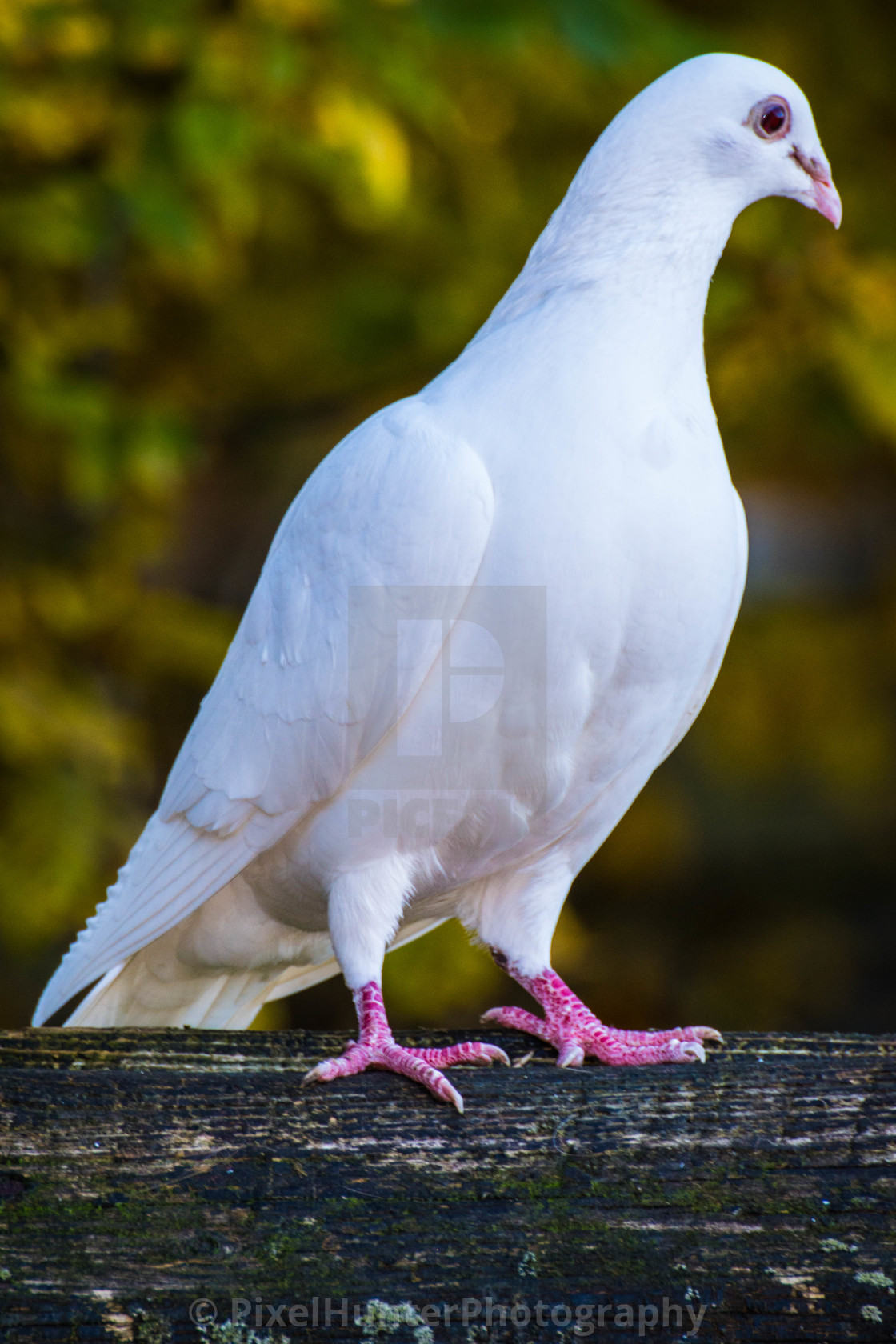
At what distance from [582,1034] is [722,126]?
165 centimetres

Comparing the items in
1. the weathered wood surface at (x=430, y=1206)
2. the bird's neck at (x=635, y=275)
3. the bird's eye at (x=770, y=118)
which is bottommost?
the weathered wood surface at (x=430, y=1206)

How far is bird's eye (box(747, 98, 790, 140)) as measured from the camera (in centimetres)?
252

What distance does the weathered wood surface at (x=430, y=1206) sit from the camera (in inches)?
72.0

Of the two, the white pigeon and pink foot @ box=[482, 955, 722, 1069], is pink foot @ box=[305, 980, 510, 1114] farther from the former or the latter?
pink foot @ box=[482, 955, 722, 1069]

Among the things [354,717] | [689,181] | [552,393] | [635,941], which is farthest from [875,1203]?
[635,941]

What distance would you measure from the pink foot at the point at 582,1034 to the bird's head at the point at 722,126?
4.89ft

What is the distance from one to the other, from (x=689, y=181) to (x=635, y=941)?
5216mm

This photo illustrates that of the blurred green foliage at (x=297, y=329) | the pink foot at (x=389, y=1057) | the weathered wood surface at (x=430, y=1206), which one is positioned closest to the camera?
the weathered wood surface at (x=430, y=1206)

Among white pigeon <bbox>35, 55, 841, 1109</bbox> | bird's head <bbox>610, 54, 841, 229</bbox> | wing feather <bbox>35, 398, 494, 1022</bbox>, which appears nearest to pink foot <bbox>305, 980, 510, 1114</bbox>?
white pigeon <bbox>35, 55, 841, 1109</bbox>

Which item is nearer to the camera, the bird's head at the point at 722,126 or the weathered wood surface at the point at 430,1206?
the weathered wood surface at the point at 430,1206

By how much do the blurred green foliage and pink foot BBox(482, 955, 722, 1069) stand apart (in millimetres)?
1795

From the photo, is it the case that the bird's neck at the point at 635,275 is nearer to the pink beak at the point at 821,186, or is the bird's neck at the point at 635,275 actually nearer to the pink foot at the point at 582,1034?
the pink beak at the point at 821,186

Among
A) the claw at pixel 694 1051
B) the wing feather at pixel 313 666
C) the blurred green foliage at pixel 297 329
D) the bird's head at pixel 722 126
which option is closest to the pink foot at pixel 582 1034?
the claw at pixel 694 1051

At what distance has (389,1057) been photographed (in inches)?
88.5
